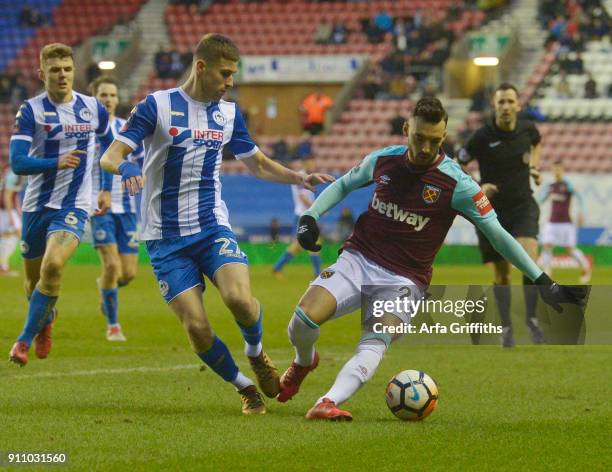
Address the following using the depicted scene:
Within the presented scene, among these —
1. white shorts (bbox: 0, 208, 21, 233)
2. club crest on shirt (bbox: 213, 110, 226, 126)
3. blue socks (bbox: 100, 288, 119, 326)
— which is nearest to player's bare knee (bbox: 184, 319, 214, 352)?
club crest on shirt (bbox: 213, 110, 226, 126)

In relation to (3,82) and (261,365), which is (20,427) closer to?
(261,365)

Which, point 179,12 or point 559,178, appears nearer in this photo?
point 559,178

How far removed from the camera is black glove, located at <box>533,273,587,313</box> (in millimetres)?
7090

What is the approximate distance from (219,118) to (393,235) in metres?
1.32

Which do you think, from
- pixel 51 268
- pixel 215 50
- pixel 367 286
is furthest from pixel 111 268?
pixel 367 286

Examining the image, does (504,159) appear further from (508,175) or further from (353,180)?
(353,180)

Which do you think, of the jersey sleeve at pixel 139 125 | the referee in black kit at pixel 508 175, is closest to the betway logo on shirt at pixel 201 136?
the jersey sleeve at pixel 139 125

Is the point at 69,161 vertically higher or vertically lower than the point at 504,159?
higher

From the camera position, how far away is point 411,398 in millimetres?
7504

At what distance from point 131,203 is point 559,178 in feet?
42.8

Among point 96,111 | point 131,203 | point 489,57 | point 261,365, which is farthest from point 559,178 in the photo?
point 261,365

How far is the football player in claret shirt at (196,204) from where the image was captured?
7.69 meters

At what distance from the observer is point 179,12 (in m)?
40.3

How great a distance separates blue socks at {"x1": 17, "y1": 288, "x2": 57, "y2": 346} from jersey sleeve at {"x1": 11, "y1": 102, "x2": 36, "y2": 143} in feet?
3.85
